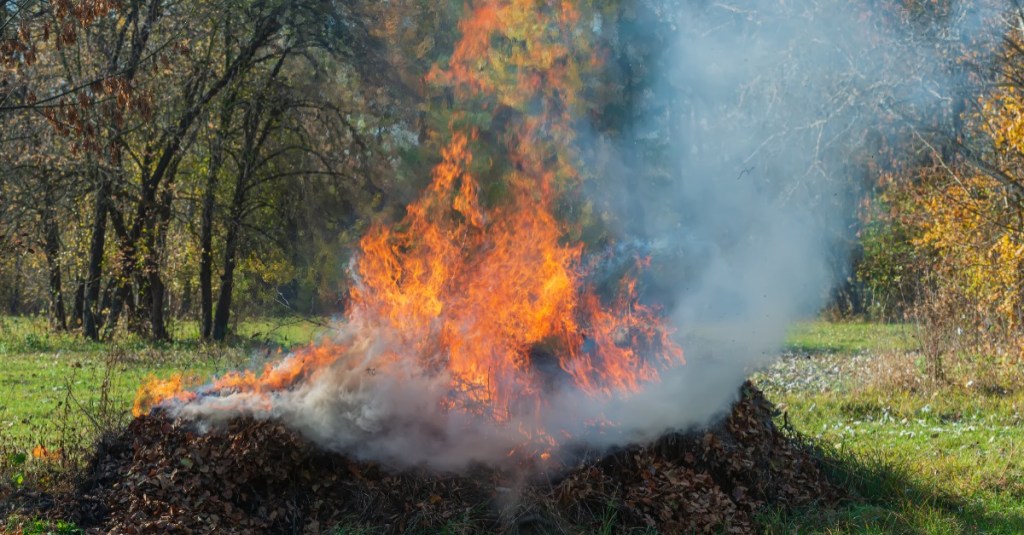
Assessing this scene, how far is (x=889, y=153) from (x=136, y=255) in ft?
57.6

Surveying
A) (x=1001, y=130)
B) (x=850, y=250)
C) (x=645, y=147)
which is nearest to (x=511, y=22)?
(x=645, y=147)

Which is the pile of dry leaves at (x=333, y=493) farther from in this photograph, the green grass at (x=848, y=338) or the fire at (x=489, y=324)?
the green grass at (x=848, y=338)

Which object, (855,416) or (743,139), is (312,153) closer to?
(743,139)

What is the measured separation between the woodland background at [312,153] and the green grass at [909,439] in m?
0.67

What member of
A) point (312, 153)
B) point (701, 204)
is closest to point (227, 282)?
point (312, 153)

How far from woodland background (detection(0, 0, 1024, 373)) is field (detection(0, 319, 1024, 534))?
77 centimetres

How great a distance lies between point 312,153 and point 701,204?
11202 millimetres

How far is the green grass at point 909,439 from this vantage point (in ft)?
21.8

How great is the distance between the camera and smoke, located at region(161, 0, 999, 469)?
6.42 metres

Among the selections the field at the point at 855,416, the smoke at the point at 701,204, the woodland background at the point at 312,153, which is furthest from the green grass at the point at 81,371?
the smoke at the point at 701,204

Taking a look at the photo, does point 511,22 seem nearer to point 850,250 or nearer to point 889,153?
point 889,153

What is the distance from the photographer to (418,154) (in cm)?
1302

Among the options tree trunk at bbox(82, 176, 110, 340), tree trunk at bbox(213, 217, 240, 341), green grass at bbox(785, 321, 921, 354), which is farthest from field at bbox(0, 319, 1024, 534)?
tree trunk at bbox(213, 217, 240, 341)

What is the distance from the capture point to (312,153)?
19297 millimetres
